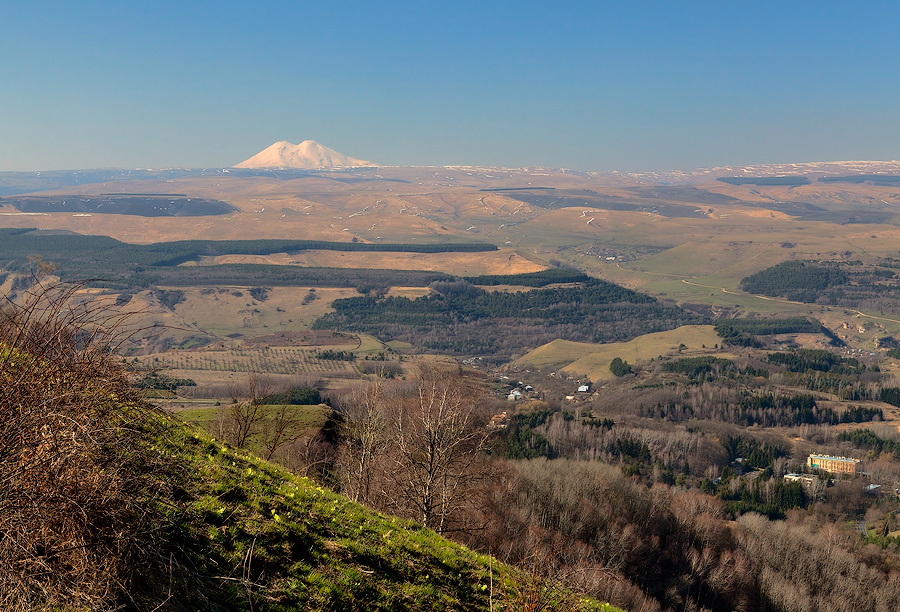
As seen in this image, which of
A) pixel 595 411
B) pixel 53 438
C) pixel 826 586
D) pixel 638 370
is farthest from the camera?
pixel 638 370

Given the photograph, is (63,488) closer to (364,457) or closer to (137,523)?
(137,523)

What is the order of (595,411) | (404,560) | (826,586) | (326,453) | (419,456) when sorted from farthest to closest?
(595,411) < (826,586) < (326,453) < (419,456) < (404,560)

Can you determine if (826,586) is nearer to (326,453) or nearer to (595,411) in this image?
(326,453)

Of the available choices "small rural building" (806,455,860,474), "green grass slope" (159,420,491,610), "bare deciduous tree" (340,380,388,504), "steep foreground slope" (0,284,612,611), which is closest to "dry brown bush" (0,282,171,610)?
"steep foreground slope" (0,284,612,611)

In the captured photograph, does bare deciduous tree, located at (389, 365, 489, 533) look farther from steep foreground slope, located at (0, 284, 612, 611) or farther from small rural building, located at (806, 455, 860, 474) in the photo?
small rural building, located at (806, 455, 860, 474)

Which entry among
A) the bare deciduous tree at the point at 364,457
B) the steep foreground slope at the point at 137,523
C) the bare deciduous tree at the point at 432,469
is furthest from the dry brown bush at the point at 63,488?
the bare deciduous tree at the point at 432,469

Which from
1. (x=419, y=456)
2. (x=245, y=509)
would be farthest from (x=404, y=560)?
(x=419, y=456)

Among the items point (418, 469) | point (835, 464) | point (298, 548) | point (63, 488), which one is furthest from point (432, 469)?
point (835, 464)
